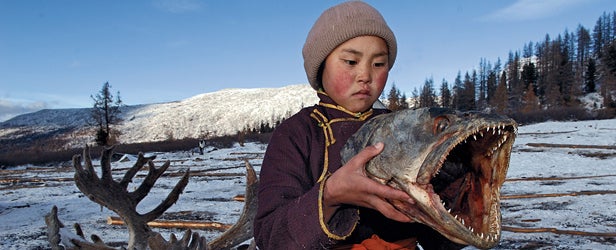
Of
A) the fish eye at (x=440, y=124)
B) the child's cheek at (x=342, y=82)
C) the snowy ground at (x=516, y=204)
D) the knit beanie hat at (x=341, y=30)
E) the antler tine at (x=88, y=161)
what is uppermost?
the knit beanie hat at (x=341, y=30)

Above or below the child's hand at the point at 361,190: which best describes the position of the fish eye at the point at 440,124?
above

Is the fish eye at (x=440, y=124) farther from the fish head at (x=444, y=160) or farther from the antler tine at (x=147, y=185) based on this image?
the antler tine at (x=147, y=185)

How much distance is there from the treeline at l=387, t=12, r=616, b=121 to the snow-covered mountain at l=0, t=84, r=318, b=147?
112ft

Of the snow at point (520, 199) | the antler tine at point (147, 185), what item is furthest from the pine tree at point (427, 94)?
the antler tine at point (147, 185)

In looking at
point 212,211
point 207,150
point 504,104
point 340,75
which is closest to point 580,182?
point 212,211

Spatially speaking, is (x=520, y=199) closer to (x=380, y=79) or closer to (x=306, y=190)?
(x=380, y=79)

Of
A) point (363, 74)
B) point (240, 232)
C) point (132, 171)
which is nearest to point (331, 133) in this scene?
point (363, 74)

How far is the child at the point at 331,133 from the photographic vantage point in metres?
1.64

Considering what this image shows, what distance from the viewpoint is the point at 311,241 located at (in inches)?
61.5

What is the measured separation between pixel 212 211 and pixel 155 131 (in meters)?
107

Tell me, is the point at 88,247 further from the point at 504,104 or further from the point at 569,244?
the point at 504,104

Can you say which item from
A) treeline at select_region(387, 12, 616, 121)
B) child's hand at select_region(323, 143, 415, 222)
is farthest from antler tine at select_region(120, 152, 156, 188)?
treeline at select_region(387, 12, 616, 121)

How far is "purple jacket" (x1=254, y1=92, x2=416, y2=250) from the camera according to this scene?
5.14 ft

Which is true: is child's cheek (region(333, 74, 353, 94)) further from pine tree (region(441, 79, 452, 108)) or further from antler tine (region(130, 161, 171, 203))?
pine tree (region(441, 79, 452, 108))
